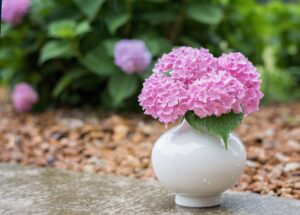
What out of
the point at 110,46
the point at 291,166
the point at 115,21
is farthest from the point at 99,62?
the point at 291,166

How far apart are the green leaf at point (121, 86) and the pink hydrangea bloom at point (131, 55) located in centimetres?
11

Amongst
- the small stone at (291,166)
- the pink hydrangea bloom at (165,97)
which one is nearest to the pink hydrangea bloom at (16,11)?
the small stone at (291,166)

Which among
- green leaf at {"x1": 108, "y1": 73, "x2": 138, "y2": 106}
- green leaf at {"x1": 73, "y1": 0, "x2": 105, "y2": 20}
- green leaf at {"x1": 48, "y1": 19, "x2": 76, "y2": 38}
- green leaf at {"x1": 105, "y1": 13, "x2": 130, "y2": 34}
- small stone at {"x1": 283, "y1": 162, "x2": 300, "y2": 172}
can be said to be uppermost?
green leaf at {"x1": 73, "y1": 0, "x2": 105, "y2": 20}

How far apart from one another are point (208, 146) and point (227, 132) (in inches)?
3.4

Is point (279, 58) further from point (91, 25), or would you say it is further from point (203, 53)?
point (203, 53)

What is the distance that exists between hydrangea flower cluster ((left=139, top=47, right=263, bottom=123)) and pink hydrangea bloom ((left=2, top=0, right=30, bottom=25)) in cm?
206

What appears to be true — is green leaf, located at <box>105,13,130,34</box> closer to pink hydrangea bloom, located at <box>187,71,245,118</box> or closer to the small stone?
the small stone

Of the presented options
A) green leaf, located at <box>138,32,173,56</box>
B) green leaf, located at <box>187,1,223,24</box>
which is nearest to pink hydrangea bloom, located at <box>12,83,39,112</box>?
green leaf, located at <box>138,32,173,56</box>

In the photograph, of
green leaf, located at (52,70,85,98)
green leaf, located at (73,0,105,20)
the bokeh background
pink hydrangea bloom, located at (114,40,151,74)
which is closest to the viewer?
the bokeh background

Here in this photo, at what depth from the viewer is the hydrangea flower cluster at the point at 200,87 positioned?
194cm

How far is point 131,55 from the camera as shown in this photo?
3.65 meters

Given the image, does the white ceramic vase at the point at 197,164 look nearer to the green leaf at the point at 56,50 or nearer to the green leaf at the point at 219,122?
the green leaf at the point at 219,122

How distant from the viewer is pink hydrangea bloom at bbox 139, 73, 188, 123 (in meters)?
1.99

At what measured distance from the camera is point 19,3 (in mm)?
3945
